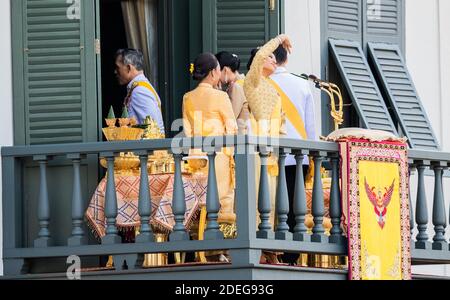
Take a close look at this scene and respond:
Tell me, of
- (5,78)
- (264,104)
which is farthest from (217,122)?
(5,78)

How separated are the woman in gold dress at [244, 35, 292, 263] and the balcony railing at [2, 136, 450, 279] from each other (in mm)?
259

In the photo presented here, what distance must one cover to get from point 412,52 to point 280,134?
3180 millimetres

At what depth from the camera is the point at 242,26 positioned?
60.6 ft

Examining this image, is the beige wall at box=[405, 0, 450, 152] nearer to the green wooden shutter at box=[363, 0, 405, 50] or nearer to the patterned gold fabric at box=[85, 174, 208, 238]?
the green wooden shutter at box=[363, 0, 405, 50]

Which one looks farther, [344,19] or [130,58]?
[344,19]

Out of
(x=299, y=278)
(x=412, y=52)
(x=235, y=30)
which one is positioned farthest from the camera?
(x=412, y=52)

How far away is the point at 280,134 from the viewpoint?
16891 millimetres

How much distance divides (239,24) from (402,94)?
1730mm

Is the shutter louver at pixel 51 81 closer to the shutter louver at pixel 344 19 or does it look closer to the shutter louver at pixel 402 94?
the shutter louver at pixel 344 19

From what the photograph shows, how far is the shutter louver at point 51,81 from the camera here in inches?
674

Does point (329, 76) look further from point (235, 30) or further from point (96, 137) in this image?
point (96, 137)

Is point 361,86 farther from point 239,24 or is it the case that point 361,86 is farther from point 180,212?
point 180,212
